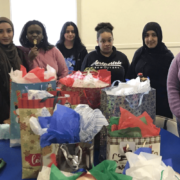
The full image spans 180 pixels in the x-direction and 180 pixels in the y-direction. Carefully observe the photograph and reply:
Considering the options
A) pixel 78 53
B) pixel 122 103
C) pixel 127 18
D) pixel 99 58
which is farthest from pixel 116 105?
pixel 127 18

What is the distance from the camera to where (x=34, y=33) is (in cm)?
194

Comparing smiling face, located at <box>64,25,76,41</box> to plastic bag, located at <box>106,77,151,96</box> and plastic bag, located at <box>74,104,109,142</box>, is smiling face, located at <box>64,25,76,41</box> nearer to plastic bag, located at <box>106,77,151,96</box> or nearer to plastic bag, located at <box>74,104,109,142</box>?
plastic bag, located at <box>106,77,151,96</box>

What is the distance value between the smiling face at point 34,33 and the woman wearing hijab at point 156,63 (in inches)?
36.6

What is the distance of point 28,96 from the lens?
2.84 feet

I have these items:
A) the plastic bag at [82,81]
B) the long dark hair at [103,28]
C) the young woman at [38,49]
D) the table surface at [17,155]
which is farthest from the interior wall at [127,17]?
the table surface at [17,155]

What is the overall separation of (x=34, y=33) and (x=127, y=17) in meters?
2.22

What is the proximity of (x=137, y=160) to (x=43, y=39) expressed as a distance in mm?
1640

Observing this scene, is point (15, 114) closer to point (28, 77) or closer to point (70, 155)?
point (28, 77)

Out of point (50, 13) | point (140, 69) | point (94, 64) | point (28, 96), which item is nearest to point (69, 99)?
point (28, 96)

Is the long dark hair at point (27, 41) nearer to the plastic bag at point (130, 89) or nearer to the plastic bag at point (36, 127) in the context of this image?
the plastic bag at point (130, 89)

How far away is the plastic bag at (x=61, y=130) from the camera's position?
2.16 feet

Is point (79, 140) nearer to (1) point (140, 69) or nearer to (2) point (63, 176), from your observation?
(2) point (63, 176)

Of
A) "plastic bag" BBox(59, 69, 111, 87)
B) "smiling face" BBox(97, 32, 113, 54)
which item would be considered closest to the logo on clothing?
"smiling face" BBox(97, 32, 113, 54)

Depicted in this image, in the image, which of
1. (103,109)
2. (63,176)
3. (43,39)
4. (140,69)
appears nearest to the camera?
(63,176)
